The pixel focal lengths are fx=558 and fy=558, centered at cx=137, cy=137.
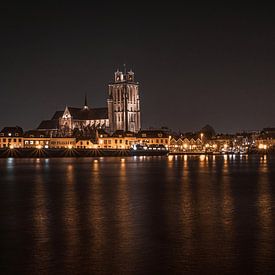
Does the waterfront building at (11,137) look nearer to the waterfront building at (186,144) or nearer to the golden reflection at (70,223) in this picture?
the waterfront building at (186,144)

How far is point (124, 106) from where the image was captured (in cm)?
19150

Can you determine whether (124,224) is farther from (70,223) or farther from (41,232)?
(41,232)

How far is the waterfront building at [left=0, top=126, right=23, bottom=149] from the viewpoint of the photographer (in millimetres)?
176562

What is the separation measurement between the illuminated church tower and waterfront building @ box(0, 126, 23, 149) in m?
Answer: 32.2

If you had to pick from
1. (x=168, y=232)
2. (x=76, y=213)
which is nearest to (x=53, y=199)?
(x=76, y=213)

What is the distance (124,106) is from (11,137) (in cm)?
3982

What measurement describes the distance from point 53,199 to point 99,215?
8181 millimetres

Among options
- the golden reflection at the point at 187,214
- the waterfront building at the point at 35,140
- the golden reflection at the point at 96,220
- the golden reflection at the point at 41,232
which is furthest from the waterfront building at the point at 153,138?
the golden reflection at the point at 41,232

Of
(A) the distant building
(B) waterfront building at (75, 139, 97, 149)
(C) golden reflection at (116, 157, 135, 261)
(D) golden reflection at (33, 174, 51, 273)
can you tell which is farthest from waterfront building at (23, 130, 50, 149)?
(C) golden reflection at (116, 157, 135, 261)

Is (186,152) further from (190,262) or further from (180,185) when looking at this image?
(190,262)

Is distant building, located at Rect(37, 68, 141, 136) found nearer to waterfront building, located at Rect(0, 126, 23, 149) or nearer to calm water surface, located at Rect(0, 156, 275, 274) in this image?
waterfront building, located at Rect(0, 126, 23, 149)

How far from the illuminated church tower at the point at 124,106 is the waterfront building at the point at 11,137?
32.2m

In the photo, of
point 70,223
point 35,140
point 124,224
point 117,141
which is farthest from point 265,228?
point 35,140

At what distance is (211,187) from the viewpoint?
41.3 metres
